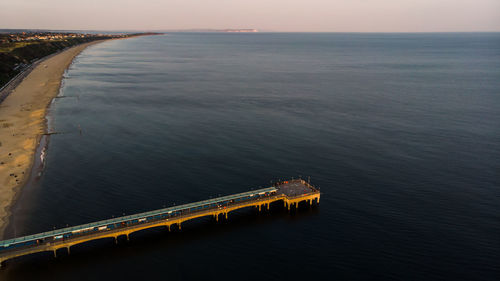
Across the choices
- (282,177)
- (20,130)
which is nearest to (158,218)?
(282,177)

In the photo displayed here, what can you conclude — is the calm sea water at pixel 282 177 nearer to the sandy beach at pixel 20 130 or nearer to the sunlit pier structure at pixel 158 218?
the sunlit pier structure at pixel 158 218

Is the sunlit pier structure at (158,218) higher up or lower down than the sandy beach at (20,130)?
lower down

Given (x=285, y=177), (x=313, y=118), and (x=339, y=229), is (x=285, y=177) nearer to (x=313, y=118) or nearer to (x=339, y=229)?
(x=339, y=229)

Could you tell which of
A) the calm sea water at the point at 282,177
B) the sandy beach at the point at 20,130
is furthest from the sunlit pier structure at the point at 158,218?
the sandy beach at the point at 20,130

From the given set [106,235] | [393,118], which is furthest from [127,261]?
[393,118]

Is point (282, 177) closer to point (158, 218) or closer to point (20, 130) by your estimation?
point (158, 218)
